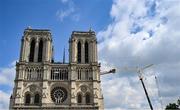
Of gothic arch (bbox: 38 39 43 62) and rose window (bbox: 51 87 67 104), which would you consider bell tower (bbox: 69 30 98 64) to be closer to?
gothic arch (bbox: 38 39 43 62)

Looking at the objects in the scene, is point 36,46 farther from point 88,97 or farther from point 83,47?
point 88,97

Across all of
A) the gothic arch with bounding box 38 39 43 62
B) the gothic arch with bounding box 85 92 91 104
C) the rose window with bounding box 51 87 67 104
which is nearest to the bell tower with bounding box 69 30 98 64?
the gothic arch with bounding box 38 39 43 62

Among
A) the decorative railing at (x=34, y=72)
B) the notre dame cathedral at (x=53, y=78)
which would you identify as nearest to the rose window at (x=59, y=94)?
the notre dame cathedral at (x=53, y=78)

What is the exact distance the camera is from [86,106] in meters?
73.8

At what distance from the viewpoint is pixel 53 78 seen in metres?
77.6

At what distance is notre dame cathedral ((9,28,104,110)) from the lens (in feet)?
244

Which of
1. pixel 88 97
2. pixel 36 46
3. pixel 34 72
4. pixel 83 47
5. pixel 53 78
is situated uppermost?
pixel 36 46

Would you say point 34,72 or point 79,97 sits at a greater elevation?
point 34,72

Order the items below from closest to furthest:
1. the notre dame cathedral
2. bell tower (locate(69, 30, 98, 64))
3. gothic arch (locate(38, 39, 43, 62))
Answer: the notre dame cathedral
bell tower (locate(69, 30, 98, 64))
gothic arch (locate(38, 39, 43, 62))

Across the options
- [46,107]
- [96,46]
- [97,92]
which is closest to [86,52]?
[96,46]

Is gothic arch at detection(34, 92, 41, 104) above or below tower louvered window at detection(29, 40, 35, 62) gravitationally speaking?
below

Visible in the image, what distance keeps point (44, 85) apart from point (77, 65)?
955cm

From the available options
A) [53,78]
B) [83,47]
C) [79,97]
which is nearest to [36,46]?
[53,78]

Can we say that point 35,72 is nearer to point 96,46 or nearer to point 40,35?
point 40,35
